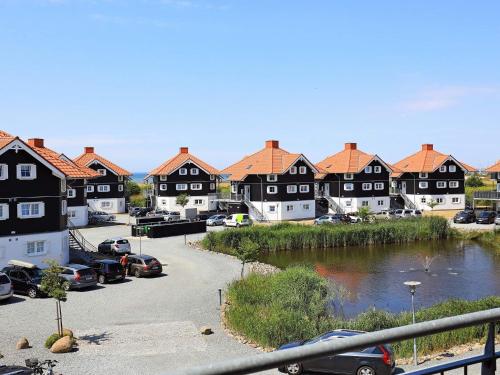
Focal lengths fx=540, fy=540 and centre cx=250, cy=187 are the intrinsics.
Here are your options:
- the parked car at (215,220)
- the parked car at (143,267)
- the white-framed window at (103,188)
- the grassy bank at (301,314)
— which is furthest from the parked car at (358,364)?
the white-framed window at (103,188)

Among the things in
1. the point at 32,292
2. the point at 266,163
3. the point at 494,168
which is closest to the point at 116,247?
the point at 32,292

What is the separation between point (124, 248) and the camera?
148 ft

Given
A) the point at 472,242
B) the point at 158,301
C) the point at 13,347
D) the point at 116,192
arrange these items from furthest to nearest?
the point at 116,192 → the point at 472,242 → the point at 158,301 → the point at 13,347

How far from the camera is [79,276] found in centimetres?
3216

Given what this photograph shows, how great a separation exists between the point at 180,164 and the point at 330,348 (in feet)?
258

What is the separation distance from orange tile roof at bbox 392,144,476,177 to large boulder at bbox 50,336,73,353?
236ft

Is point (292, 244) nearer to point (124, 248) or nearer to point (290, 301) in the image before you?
point (124, 248)

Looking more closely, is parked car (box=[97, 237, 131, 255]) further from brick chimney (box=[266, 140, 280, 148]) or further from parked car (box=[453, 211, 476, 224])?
parked car (box=[453, 211, 476, 224])

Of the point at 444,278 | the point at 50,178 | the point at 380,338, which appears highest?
the point at 50,178

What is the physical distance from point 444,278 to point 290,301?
18.5 m

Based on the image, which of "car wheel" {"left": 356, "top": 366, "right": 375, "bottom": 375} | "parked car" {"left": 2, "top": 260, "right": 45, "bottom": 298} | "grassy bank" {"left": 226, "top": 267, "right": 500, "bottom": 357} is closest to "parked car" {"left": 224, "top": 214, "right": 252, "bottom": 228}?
"parked car" {"left": 2, "top": 260, "right": 45, "bottom": 298}

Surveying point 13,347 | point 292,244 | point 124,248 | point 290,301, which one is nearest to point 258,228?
point 292,244

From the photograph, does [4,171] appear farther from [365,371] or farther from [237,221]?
[237,221]

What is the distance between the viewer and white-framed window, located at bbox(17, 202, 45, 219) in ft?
124
